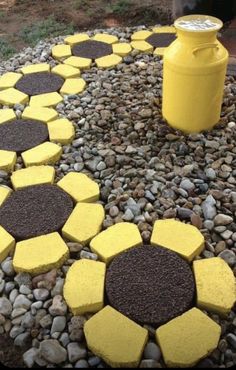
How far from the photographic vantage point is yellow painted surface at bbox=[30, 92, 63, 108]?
274 centimetres

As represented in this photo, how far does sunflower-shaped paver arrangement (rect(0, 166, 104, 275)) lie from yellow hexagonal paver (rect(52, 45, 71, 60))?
141cm

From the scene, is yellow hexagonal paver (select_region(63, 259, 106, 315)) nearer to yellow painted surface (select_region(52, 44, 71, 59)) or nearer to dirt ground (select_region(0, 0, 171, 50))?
yellow painted surface (select_region(52, 44, 71, 59))

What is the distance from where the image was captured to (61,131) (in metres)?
2.45

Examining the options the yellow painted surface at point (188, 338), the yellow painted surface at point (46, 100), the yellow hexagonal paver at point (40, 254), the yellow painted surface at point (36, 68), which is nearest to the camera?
the yellow painted surface at point (188, 338)

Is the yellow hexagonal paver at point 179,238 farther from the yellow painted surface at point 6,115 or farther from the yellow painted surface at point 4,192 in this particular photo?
the yellow painted surface at point 6,115

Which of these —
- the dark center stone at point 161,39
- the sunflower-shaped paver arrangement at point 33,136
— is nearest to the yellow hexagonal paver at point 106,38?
the dark center stone at point 161,39

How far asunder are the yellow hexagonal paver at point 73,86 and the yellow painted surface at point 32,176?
2.73ft

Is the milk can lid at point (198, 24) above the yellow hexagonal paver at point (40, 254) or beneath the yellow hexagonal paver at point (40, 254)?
above

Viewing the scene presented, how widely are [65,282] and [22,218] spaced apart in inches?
16.9

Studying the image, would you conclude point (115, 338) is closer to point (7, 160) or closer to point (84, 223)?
point (84, 223)

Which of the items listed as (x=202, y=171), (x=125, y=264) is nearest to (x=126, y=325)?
(x=125, y=264)

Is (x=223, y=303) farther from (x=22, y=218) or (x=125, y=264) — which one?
(x=22, y=218)

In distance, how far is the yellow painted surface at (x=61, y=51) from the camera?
3287 mm

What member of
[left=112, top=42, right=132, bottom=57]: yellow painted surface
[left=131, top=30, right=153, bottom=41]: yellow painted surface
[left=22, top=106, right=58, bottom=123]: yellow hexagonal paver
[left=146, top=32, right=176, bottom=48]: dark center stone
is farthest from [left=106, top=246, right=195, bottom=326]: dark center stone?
[left=131, top=30, right=153, bottom=41]: yellow painted surface
